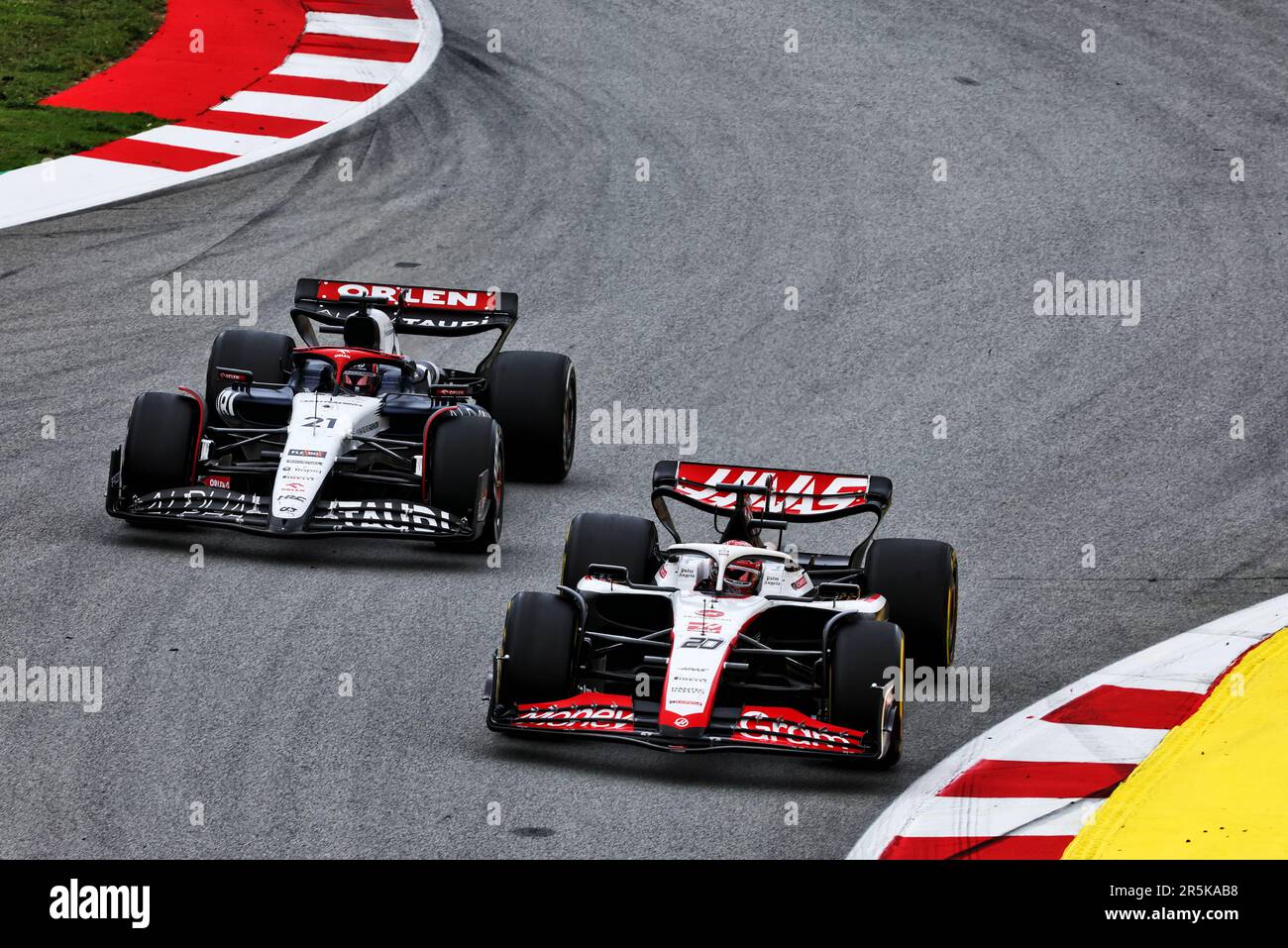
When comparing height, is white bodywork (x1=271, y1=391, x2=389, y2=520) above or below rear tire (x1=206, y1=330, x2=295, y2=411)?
below

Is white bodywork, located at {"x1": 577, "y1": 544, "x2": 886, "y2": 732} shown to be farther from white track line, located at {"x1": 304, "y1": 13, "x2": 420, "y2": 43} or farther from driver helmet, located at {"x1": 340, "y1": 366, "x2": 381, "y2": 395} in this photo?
white track line, located at {"x1": 304, "y1": 13, "x2": 420, "y2": 43}

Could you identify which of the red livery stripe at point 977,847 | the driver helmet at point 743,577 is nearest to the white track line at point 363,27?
the driver helmet at point 743,577

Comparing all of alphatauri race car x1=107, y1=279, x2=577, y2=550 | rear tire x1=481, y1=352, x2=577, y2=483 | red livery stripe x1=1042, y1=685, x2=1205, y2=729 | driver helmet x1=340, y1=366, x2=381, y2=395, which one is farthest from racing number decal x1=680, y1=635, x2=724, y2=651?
rear tire x1=481, y1=352, x2=577, y2=483

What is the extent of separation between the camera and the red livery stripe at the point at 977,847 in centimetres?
708

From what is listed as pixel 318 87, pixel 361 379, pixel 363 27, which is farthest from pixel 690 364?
pixel 363 27

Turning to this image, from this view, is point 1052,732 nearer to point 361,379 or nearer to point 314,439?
point 314,439

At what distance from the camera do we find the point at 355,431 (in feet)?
36.9

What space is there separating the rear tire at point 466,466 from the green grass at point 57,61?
8482 mm

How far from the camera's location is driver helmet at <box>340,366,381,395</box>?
1173cm

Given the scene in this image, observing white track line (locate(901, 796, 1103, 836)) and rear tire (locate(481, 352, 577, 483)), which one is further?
rear tire (locate(481, 352, 577, 483))

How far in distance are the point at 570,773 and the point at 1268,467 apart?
6931 millimetres

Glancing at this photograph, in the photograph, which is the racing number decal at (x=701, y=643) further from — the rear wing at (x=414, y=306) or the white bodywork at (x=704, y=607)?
the rear wing at (x=414, y=306)

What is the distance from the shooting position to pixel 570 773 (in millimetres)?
7988
